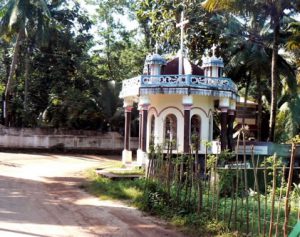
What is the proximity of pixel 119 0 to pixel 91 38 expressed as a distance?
3.79 m

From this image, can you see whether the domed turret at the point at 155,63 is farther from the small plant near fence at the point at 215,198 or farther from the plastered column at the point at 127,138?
the small plant near fence at the point at 215,198

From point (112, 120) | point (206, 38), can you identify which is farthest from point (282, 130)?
point (112, 120)

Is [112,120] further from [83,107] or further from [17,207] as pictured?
[17,207]

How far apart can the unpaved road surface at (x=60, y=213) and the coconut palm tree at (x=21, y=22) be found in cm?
1340

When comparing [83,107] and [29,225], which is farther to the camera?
[83,107]

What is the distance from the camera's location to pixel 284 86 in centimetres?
2941

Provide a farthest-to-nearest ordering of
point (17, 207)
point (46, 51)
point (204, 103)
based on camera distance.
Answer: point (46, 51), point (204, 103), point (17, 207)

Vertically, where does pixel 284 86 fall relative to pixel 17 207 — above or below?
above

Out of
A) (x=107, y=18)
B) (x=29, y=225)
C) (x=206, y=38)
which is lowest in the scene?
(x=29, y=225)

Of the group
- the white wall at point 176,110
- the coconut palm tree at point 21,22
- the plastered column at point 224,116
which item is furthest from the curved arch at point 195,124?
the coconut palm tree at point 21,22

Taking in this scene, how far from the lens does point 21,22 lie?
2770cm

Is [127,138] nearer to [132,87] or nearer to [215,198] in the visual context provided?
[132,87]

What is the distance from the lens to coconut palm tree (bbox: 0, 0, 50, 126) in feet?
90.5

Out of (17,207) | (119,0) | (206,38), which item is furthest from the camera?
(119,0)
